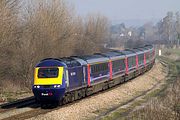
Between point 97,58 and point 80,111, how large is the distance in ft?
31.4

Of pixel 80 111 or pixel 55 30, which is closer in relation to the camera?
pixel 80 111

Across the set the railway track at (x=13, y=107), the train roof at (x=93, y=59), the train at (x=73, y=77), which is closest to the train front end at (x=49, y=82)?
the train at (x=73, y=77)

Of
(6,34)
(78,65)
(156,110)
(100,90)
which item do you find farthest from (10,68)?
(156,110)

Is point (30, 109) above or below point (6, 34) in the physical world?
below

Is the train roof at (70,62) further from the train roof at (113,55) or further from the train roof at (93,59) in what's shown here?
the train roof at (113,55)

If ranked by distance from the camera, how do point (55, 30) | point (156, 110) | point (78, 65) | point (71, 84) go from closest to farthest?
point (156, 110) → point (71, 84) → point (78, 65) → point (55, 30)

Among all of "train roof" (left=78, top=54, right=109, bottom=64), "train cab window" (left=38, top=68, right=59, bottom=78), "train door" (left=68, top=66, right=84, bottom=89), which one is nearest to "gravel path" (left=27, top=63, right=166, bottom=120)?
"train door" (left=68, top=66, right=84, bottom=89)

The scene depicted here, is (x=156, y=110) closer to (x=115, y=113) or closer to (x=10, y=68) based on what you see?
(x=115, y=113)

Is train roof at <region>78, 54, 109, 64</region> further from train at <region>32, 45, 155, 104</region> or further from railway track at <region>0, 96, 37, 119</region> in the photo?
railway track at <region>0, 96, 37, 119</region>

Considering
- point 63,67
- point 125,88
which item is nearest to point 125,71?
point 125,88

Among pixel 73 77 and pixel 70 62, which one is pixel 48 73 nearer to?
pixel 73 77

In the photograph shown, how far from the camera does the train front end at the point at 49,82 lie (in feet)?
75.5

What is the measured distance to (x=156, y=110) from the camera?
17.8m

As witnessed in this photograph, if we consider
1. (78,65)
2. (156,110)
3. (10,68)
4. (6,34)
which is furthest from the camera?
(10,68)
